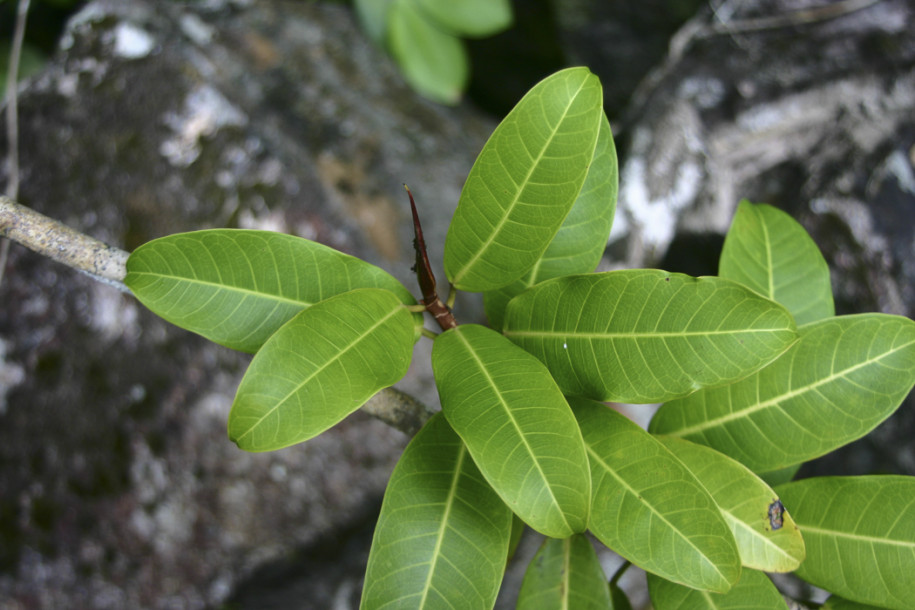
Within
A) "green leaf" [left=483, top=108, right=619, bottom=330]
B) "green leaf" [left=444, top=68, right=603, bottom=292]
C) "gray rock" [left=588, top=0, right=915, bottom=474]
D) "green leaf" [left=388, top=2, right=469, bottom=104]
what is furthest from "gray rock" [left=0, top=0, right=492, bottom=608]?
"green leaf" [left=444, top=68, right=603, bottom=292]

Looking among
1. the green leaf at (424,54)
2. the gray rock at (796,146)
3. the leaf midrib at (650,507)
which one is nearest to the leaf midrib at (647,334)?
the leaf midrib at (650,507)

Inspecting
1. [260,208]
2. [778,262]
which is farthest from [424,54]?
[778,262]

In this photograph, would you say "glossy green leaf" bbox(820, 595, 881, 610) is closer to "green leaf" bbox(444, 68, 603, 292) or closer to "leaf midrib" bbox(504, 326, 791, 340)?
"leaf midrib" bbox(504, 326, 791, 340)

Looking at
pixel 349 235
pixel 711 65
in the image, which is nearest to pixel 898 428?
pixel 711 65

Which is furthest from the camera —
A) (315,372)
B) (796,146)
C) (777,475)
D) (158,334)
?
(796,146)

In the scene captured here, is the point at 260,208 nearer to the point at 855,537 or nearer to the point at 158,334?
the point at 158,334

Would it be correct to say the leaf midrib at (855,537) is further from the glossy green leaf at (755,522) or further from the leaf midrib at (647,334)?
the leaf midrib at (647,334)

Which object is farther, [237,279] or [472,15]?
[472,15]

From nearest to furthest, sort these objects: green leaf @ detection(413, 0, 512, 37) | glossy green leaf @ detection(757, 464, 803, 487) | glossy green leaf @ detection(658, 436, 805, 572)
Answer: glossy green leaf @ detection(658, 436, 805, 572) → glossy green leaf @ detection(757, 464, 803, 487) → green leaf @ detection(413, 0, 512, 37)
